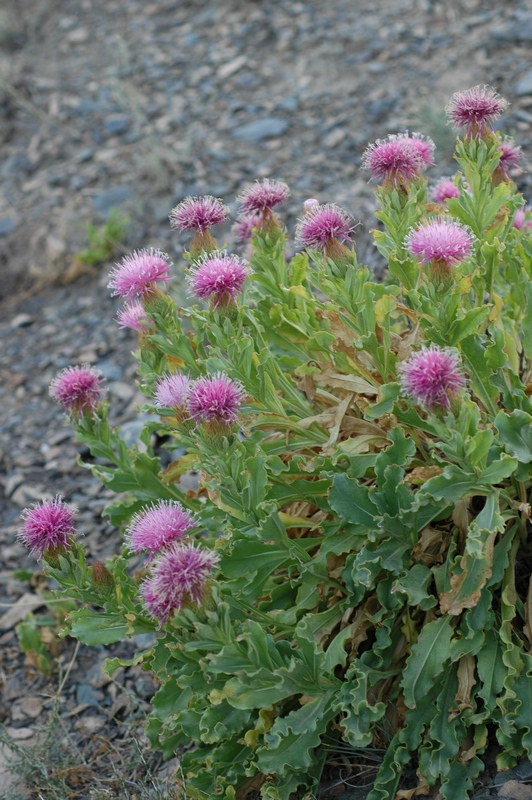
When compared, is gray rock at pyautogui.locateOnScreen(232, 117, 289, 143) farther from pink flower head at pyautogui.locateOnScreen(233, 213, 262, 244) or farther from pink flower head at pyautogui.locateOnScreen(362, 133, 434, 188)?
pink flower head at pyautogui.locateOnScreen(362, 133, 434, 188)

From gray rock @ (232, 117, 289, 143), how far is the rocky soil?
0.06 ft

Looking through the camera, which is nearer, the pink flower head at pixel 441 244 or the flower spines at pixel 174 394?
the pink flower head at pixel 441 244

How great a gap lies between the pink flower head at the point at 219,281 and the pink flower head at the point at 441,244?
20.7 inches

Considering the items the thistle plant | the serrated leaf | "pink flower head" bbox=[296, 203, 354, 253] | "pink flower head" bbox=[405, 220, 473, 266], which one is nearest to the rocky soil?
the thistle plant

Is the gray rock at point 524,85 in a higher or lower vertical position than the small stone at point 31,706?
higher

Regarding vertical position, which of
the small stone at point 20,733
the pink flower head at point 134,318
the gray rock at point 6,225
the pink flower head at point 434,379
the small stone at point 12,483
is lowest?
the small stone at point 20,733

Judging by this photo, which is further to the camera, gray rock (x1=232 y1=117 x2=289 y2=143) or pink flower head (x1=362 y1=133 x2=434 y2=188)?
gray rock (x1=232 y1=117 x2=289 y2=143)

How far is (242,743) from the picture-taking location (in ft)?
8.99

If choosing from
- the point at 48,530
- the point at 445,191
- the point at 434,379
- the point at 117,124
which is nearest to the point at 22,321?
the point at 117,124

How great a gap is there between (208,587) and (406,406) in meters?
0.99

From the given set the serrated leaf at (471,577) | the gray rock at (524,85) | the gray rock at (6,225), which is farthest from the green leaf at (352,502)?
the gray rock at (6,225)

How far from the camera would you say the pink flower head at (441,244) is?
8.18 feet

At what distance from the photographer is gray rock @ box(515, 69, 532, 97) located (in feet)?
17.9

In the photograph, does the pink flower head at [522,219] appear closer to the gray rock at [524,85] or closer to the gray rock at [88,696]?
the gray rock at [524,85]
